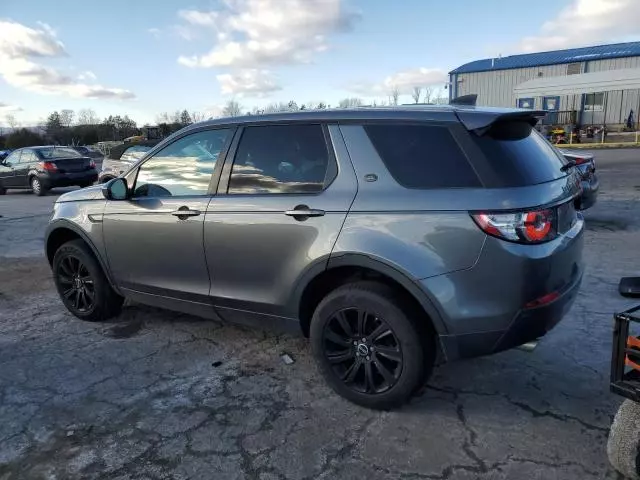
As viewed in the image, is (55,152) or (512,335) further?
(55,152)

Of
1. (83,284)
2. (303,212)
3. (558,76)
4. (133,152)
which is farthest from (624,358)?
(558,76)

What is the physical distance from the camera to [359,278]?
305 cm

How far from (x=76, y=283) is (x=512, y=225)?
12.5ft

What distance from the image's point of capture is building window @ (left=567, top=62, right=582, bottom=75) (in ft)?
128

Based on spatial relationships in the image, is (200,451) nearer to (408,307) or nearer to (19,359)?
(408,307)

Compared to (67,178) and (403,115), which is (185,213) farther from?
(67,178)

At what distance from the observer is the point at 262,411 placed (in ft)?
10.2

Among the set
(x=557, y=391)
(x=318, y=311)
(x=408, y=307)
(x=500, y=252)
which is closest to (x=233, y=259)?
(x=318, y=311)

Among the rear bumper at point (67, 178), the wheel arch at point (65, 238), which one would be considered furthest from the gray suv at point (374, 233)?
the rear bumper at point (67, 178)

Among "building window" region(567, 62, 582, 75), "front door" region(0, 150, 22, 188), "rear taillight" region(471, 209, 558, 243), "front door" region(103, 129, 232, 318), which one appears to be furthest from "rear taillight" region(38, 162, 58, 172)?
"building window" region(567, 62, 582, 75)

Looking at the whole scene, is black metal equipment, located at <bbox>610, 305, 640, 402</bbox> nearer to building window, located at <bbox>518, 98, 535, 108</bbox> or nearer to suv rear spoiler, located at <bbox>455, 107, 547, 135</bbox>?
suv rear spoiler, located at <bbox>455, 107, 547, 135</bbox>

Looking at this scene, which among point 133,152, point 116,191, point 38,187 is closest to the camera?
point 116,191

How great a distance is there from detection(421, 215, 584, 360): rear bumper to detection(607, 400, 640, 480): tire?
541mm

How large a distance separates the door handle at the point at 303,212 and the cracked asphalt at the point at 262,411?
117cm
